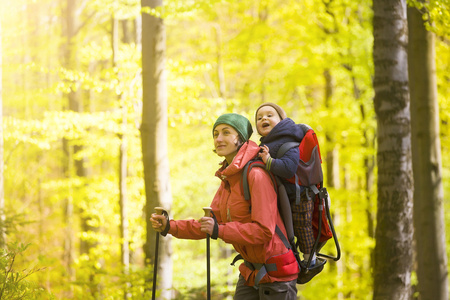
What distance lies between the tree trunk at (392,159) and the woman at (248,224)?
2.43 m

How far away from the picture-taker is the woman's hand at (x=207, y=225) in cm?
273

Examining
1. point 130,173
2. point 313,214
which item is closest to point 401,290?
point 313,214

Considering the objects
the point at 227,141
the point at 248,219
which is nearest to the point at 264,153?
the point at 227,141

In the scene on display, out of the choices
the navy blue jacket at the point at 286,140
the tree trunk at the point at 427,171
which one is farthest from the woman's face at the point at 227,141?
the tree trunk at the point at 427,171

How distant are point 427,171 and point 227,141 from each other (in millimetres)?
5280

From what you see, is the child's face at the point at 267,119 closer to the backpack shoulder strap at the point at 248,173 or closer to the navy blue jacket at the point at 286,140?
the navy blue jacket at the point at 286,140

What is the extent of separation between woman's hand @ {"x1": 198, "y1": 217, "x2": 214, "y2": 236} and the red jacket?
0.19 feet

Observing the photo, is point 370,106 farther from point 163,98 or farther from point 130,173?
point 130,173

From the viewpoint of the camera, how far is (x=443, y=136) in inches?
408

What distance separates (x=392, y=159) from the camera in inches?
198

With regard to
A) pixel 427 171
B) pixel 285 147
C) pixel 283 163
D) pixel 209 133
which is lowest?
pixel 427 171

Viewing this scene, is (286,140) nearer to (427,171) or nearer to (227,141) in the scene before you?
(227,141)

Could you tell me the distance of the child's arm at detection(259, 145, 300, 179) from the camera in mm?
2805

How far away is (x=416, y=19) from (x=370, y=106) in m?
4.46
